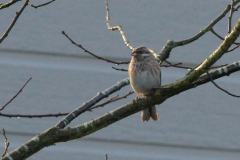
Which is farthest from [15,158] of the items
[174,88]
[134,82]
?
[134,82]

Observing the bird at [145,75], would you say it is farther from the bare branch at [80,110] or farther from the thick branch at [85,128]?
the thick branch at [85,128]

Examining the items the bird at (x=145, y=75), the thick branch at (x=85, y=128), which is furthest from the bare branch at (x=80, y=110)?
the bird at (x=145, y=75)

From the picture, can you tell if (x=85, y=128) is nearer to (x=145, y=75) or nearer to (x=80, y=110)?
(x=80, y=110)

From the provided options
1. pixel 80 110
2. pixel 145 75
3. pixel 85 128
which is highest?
pixel 145 75

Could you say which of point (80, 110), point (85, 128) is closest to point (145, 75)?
point (80, 110)

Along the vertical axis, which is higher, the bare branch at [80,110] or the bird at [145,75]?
the bird at [145,75]

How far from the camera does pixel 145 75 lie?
281 centimetres

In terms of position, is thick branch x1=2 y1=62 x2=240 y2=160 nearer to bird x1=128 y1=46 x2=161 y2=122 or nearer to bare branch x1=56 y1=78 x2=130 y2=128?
bare branch x1=56 y1=78 x2=130 y2=128

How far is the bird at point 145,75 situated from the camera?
278 centimetres

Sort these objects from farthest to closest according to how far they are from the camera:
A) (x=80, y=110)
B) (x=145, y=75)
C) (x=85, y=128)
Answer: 1. (x=145, y=75)
2. (x=80, y=110)
3. (x=85, y=128)

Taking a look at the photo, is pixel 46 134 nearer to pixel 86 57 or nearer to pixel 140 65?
pixel 140 65

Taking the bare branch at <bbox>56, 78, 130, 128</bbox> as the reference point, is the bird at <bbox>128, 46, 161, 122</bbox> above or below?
above

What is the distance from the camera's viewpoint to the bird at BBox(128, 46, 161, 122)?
109 inches

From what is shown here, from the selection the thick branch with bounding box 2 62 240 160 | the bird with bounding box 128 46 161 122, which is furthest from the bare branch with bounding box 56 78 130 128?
the bird with bounding box 128 46 161 122
